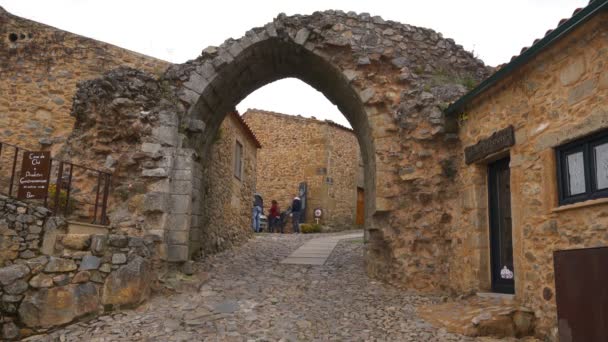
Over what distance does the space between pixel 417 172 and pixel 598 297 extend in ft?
10.8

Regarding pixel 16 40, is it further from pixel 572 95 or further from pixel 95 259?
pixel 572 95

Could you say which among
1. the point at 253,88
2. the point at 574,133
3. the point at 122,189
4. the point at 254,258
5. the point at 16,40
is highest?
the point at 16,40

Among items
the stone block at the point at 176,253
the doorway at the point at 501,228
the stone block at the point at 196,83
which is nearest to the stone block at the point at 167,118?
the stone block at the point at 196,83

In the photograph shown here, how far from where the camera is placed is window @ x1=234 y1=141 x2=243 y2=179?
11.8 metres

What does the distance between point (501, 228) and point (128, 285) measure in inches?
180

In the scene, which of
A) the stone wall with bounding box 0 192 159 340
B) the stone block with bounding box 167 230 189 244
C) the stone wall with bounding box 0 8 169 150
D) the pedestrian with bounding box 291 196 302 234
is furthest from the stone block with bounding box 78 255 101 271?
the pedestrian with bounding box 291 196 302 234

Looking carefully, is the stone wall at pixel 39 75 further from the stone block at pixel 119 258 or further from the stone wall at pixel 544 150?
the stone wall at pixel 544 150

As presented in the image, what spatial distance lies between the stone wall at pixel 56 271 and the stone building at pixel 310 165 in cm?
1328

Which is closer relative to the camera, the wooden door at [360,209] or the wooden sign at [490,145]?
the wooden sign at [490,145]

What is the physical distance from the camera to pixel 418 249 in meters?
6.58

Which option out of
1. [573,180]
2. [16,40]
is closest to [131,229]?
[573,180]

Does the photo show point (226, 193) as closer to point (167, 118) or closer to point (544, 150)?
point (167, 118)

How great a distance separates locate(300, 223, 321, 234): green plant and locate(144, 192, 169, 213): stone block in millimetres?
10696

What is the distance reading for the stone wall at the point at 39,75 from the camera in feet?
33.5
